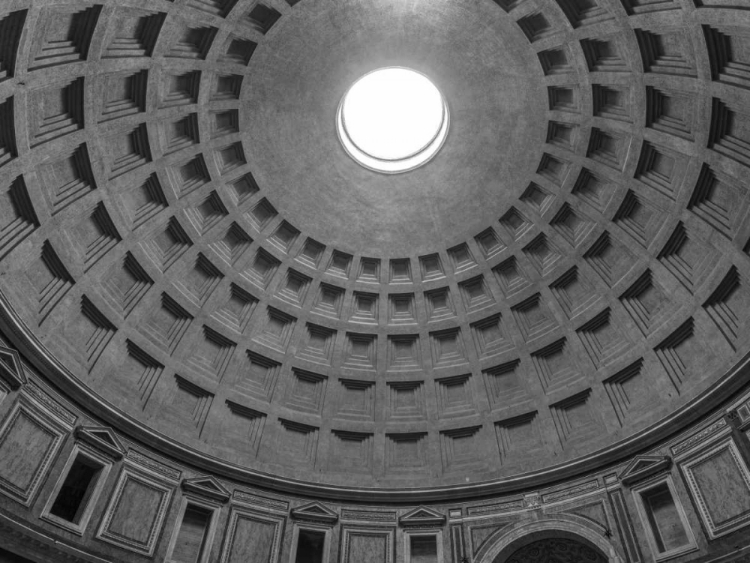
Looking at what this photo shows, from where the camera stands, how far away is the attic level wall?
18.3 m

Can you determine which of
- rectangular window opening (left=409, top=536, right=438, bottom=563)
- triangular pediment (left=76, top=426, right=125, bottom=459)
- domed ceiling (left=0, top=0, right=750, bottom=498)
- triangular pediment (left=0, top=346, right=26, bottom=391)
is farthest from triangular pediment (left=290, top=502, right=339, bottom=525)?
triangular pediment (left=0, top=346, right=26, bottom=391)

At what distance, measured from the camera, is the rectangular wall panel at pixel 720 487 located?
18078 mm

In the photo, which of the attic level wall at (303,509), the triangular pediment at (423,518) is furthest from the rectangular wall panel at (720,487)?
the triangular pediment at (423,518)

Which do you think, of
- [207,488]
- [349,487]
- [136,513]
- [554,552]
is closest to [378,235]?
[349,487]

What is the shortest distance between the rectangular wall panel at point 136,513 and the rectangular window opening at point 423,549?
385 inches

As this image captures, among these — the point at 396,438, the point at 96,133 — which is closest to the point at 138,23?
the point at 96,133

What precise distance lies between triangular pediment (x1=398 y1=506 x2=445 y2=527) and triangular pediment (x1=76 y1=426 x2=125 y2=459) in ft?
37.4

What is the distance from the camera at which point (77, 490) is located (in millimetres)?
20000

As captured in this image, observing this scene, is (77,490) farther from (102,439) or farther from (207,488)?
(207,488)

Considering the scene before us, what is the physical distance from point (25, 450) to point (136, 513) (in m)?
4.47

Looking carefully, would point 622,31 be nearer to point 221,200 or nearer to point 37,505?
point 221,200

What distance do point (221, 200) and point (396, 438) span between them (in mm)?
13813

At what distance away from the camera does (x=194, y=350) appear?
87.2ft

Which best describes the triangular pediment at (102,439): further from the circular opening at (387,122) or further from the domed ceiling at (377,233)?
the circular opening at (387,122)
